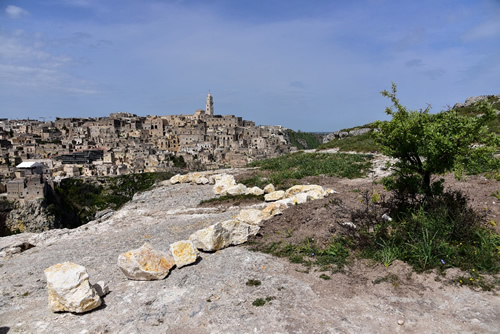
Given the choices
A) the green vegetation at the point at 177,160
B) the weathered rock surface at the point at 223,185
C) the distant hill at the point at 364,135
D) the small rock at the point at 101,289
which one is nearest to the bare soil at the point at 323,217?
the distant hill at the point at 364,135

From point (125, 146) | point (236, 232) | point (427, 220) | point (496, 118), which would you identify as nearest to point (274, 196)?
point (236, 232)

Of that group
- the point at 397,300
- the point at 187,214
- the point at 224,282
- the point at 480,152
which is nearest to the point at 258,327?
the point at 224,282

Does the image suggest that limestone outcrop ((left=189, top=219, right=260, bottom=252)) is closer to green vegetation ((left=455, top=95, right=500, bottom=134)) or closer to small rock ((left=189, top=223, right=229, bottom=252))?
small rock ((left=189, top=223, right=229, bottom=252))

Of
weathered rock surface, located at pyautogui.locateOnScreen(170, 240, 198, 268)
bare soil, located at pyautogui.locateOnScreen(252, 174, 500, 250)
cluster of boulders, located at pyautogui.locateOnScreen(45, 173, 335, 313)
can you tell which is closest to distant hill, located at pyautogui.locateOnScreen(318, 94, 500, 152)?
bare soil, located at pyautogui.locateOnScreen(252, 174, 500, 250)

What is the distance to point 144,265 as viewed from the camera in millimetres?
8328

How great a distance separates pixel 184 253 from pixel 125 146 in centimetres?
12615

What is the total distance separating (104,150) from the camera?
118750mm

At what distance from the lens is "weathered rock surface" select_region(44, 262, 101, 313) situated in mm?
6777

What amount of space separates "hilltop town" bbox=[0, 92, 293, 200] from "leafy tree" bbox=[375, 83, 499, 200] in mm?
79346

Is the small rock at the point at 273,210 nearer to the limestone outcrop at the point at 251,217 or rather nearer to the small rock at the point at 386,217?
the limestone outcrop at the point at 251,217

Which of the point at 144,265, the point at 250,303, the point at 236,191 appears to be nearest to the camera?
the point at 250,303

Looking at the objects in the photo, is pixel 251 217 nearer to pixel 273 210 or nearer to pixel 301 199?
pixel 273 210

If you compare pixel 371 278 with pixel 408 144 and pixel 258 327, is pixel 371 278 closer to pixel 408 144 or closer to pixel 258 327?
pixel 258 327

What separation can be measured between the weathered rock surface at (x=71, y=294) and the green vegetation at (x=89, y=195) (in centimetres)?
6591
